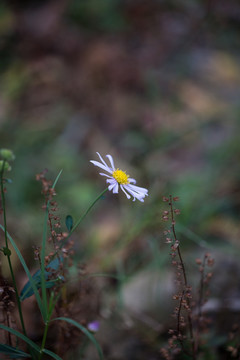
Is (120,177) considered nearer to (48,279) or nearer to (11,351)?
(48,279)

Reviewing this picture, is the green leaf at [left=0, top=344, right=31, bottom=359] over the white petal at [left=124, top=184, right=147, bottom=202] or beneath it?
beneath

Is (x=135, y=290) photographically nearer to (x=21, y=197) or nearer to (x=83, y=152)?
(x=21, y=197)

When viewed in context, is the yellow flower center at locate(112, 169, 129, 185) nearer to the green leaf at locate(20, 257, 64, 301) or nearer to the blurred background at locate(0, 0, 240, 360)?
the green leaf at locate(20, 257, 64, 301)

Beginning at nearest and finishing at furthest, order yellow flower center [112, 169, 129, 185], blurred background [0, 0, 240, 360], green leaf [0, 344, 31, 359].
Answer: green leaf [0, 344, 31, 359] → yellow flower center [112, 169, 129, 185] → blurred background [0, 0, 240, 360]

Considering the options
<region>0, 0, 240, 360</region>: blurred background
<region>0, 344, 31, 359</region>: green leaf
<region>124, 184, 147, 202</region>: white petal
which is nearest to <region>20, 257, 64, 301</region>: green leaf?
<region>0, 344, 31, 359</region>: green leaf

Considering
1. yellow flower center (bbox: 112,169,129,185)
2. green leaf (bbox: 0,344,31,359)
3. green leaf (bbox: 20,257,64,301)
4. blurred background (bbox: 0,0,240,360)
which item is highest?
blurred background (bbox: 0,0,240,360)

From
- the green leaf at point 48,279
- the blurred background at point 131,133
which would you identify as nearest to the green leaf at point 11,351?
the green leaf at point 48,279

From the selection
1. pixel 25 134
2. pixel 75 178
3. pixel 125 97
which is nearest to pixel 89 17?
pixel 125 97

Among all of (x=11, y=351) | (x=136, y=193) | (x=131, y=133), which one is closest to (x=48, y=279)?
(x=11, y=351)

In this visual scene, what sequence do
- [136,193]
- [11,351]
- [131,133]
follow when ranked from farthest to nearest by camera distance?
1. [131,133]
2. [136,193]
3. [11,351]

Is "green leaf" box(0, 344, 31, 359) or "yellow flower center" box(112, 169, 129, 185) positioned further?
"yellow flower center" box(112, 169, 129, 185)
